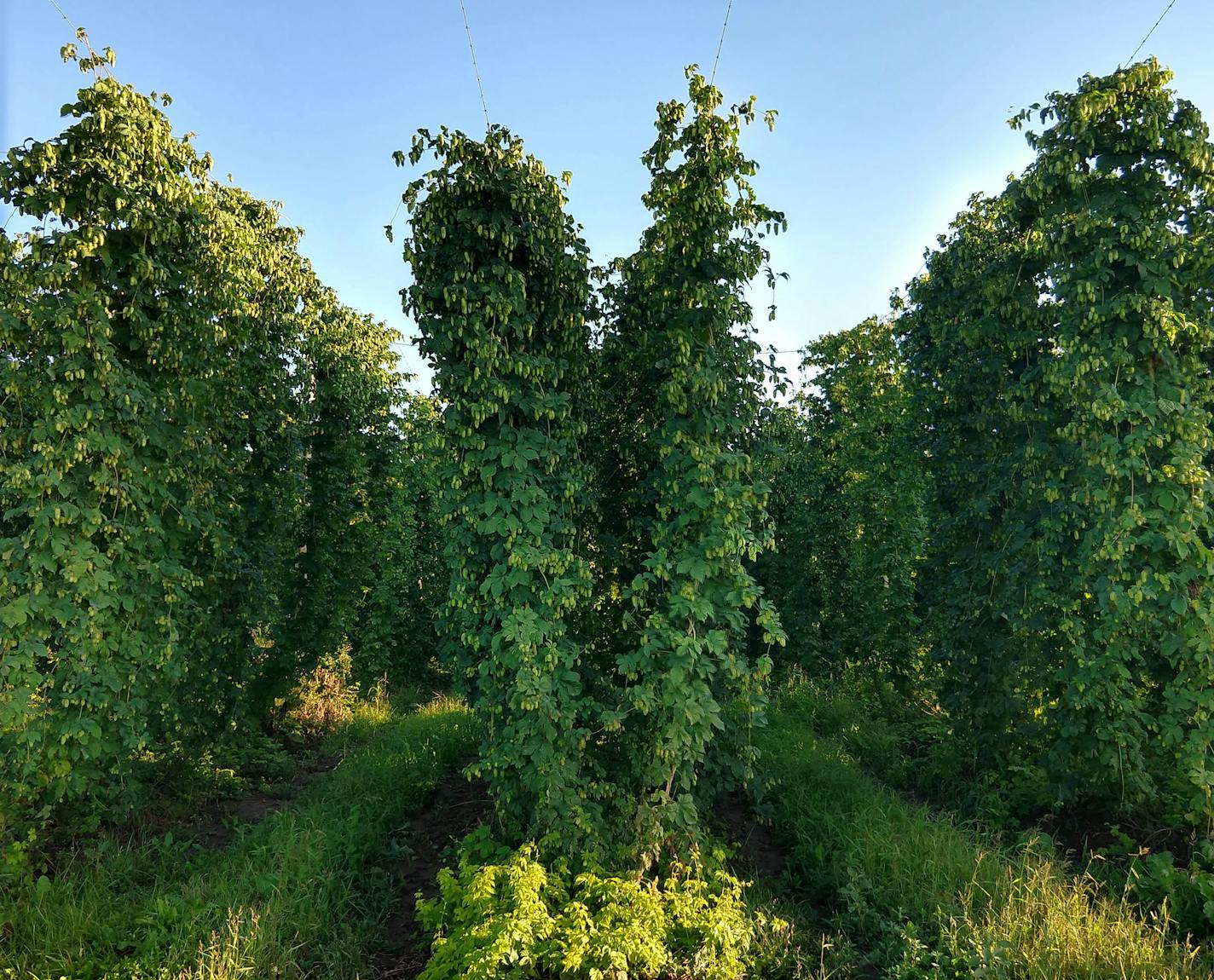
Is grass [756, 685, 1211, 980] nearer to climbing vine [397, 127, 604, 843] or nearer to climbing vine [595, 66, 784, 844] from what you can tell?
climbing vine [595, 66, 784, 844]

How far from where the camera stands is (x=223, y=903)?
4270 millimetres

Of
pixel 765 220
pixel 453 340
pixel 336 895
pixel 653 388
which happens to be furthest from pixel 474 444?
pixel 336 895

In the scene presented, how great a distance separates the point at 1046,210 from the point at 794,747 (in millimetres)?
5981

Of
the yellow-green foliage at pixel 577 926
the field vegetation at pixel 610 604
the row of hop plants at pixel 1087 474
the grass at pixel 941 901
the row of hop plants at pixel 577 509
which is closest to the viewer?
the yellow-green foliage at pixel 577 926

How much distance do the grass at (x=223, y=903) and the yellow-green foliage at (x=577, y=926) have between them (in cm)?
82

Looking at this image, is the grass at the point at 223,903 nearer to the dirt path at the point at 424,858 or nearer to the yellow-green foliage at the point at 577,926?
the dirt path at the point at 424,858

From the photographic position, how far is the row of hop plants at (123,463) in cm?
455

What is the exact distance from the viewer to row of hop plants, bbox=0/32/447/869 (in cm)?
455

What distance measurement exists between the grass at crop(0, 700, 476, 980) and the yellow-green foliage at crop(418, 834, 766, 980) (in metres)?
0.82

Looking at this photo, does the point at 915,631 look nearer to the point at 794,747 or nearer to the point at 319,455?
the point at 794,747

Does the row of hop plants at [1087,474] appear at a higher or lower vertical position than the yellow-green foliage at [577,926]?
higher

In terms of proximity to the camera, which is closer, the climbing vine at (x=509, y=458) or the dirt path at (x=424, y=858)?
the dirt path at (x=424, y=858)

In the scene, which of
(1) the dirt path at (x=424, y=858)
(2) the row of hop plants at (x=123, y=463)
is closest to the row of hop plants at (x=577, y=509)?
(1) the dirt path at (x=424, y=858)

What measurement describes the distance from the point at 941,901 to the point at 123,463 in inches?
263
